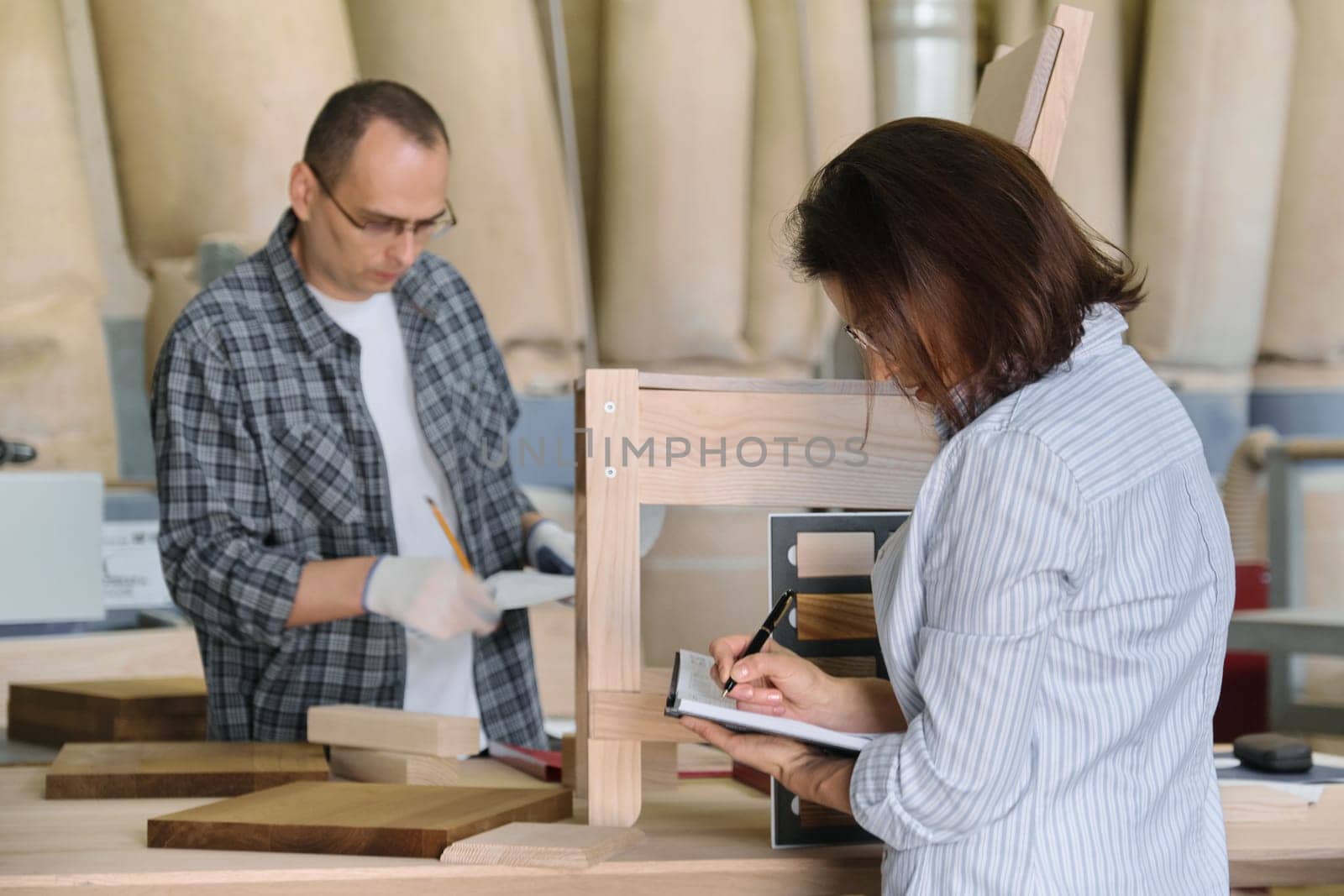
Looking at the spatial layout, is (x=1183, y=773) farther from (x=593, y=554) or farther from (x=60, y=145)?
(x=60, y=145)

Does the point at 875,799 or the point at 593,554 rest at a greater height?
the point at 593,554

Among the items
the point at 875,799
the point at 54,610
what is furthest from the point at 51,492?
the point at 875,799

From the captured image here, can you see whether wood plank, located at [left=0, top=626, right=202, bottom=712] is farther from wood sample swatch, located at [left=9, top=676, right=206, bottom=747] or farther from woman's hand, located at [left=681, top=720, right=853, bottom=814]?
woman's hand, located at [left=681, top=720, right=853, bottom=814]

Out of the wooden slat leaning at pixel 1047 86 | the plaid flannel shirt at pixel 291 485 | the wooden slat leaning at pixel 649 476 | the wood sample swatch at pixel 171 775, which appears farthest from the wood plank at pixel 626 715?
the plaid flannel shirt at pixel 291 485

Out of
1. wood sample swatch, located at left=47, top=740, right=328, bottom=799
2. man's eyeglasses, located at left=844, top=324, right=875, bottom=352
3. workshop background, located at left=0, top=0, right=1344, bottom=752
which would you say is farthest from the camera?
workshop background, located at left=0, top=0, right=1344, bottom=752

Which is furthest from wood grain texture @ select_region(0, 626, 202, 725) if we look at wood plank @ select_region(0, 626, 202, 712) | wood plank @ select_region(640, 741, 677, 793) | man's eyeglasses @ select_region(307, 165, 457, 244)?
wood plank @ select_region(640, 741, 677, 793)

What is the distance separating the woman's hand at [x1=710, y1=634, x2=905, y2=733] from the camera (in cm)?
100

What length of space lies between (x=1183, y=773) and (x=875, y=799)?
0.21 m

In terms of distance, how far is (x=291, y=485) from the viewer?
189 cm

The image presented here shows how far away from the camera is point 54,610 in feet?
7.94

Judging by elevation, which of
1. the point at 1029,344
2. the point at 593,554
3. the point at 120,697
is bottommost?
the point at 120,697

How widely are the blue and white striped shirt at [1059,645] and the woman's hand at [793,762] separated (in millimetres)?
71

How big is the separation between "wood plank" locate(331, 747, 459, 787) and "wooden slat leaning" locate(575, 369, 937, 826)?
0.23 m

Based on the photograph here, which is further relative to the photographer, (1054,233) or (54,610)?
(54,610)
